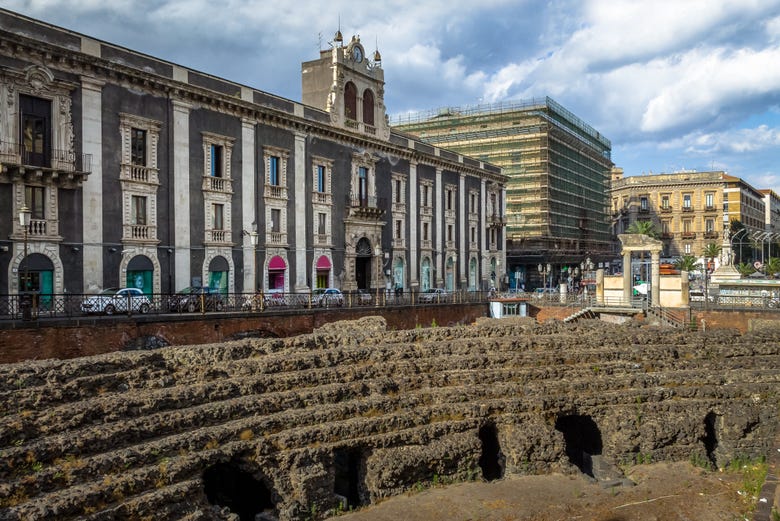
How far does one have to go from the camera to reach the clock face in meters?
42.1

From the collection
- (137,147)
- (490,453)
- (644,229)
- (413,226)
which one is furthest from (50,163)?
(644,229)

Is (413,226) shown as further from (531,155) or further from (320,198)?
(531,155)

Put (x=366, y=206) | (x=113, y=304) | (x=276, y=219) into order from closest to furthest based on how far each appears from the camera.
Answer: (x=113, y=304) < (x=276, y=219) < (x=366, y=206)

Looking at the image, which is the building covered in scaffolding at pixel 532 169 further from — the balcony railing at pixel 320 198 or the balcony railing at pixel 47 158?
the balcony railing at pixel 47 158

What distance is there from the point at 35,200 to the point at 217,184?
8940mm

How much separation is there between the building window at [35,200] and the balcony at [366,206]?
62.6 feet

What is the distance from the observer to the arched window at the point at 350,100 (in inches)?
1636

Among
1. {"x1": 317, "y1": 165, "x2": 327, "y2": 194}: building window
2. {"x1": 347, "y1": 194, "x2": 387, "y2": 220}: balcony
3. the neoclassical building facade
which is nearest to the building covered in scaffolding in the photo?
the neoclassical building facade

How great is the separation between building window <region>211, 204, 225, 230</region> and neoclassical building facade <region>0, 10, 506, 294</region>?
53mm

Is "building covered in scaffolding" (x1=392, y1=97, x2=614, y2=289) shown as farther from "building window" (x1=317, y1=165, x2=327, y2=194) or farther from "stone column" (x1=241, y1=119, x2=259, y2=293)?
"stone column" (x1=241, y1=119, x2=259, y2=293)

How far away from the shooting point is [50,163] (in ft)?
83.5

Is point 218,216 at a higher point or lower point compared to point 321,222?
lower

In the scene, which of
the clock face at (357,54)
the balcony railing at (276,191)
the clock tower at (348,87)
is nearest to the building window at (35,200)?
the balcony railing at (276,191)

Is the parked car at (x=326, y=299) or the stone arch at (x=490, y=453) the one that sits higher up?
the parked car at (x=326, y=299)
